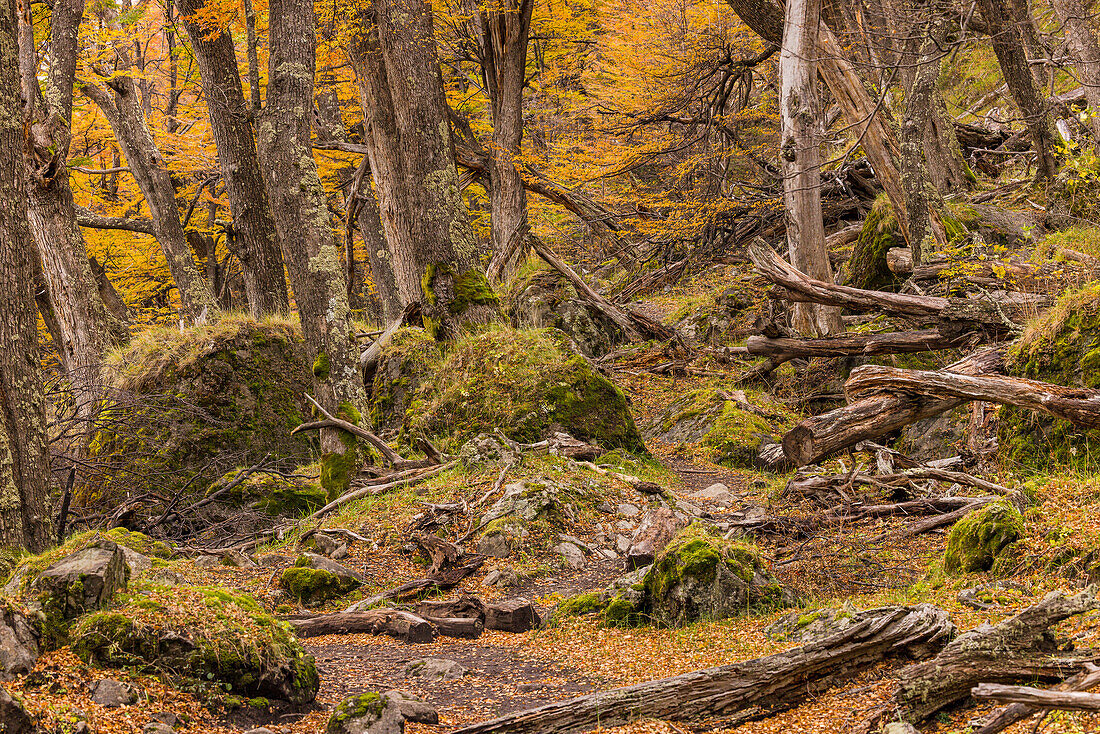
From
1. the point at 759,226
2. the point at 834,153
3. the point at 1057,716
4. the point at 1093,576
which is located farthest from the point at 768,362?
the point at 1057,716

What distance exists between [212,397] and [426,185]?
401 centimetres

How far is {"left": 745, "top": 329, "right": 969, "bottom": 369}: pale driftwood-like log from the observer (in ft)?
27.5

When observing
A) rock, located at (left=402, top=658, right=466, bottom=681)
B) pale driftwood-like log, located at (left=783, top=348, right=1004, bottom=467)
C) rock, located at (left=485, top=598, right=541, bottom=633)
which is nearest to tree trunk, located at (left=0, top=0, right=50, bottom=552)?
rock, located at (left=402, top=658, right=466, bottom=681)

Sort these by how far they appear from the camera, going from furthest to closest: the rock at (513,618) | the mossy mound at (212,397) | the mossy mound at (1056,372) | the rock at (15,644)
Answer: the mossy mound at (212,397)
the mossy mound at (1056,372)
the rock at (513,618)
the rock at (15,644)

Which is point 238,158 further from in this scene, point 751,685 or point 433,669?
point 751,685

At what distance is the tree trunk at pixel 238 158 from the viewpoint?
11938 mm

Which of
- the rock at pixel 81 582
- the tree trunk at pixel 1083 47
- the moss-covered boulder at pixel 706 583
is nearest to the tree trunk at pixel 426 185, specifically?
the moss-covered boulder at pixel 706 583

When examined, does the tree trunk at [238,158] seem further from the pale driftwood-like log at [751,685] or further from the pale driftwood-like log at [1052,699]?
the pale driftwood-like log at [1052,699]

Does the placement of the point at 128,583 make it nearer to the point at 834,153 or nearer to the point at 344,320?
the point at 344,320

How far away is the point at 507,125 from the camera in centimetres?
1450

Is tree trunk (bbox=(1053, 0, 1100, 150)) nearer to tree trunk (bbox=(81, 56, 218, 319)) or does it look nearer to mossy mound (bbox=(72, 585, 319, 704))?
mossy mound (bbox=(72, 585, 319, 704))

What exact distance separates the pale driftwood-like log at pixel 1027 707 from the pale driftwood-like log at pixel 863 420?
4513mm

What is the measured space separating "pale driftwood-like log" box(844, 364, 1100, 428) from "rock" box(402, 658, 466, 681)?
160 inches

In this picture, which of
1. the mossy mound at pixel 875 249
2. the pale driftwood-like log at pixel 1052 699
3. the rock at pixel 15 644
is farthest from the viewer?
the mossy mound at pixel 875 249
